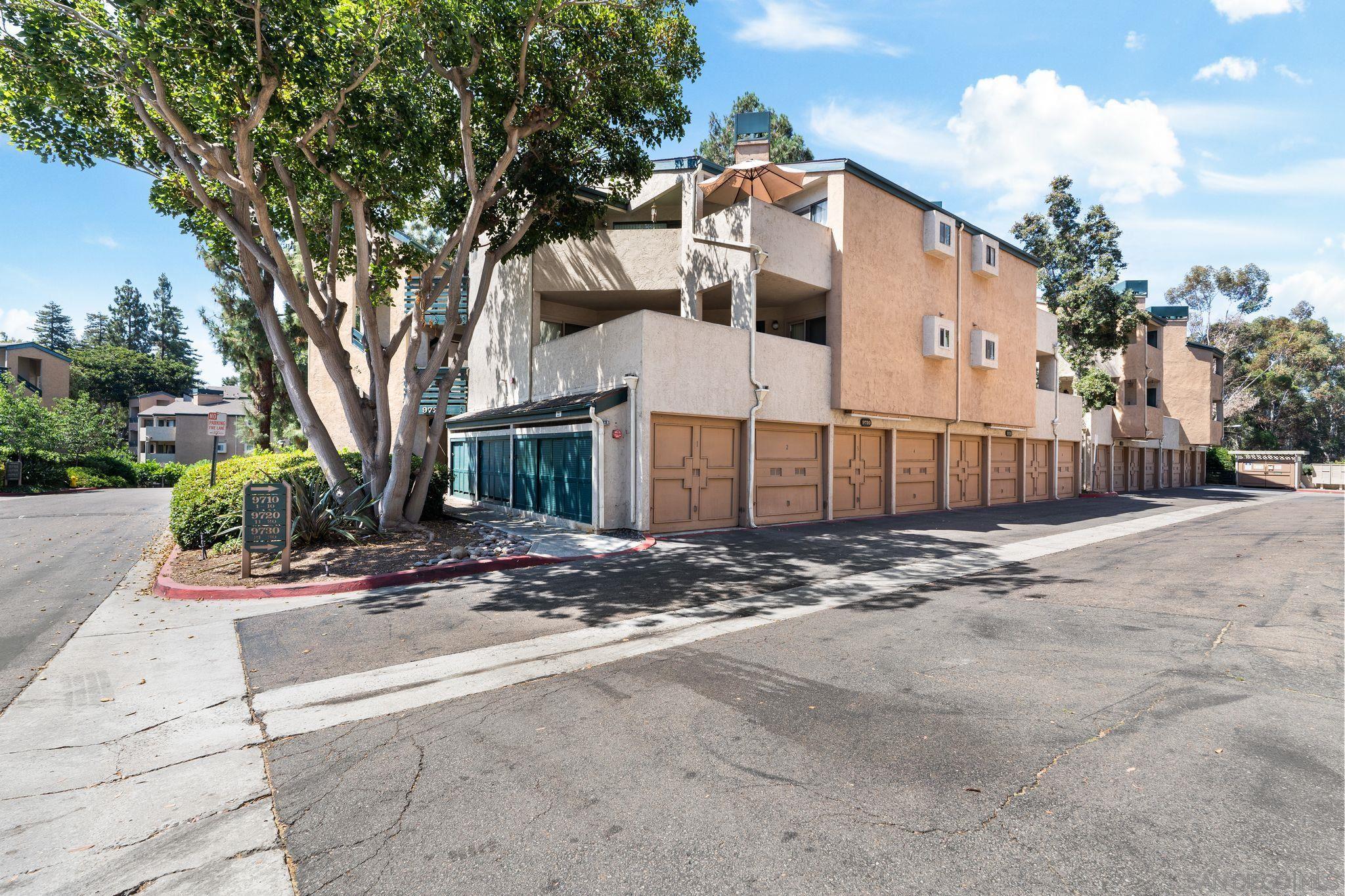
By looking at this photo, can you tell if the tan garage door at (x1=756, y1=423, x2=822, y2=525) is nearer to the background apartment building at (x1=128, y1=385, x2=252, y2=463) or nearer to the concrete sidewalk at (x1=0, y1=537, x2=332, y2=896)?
the concrete sidewalk at (x1=0, y1=537, x2=332, y2=896)

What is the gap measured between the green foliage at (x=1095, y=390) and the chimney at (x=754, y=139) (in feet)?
61.1

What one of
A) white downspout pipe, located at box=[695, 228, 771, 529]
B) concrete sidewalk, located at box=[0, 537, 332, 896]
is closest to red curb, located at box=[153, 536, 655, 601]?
concrete sidewalk, located at box=[0, 537, 332, 896]

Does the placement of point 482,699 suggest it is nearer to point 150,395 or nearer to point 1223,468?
point 1223,468

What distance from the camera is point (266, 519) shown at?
8.73 m

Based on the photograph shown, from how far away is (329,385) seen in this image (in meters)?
27.0

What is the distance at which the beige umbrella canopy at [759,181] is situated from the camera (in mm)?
15344

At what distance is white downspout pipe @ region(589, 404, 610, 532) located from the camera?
13.1 metres

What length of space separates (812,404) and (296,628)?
12.4 metres

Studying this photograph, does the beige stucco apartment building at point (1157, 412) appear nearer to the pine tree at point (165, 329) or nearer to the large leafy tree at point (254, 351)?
the large leafy tree at point (254, 351)

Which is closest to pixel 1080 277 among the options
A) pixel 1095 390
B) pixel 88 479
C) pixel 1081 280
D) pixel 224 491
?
pixel 1081 280

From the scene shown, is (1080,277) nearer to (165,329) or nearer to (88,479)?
(88,479)

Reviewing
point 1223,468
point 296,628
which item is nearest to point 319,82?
point 296,628

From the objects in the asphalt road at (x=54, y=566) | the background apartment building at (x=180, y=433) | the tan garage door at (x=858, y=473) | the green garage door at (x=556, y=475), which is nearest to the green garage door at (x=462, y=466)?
the green garage door at (x=556, y=475)

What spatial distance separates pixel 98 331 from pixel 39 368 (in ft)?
153
